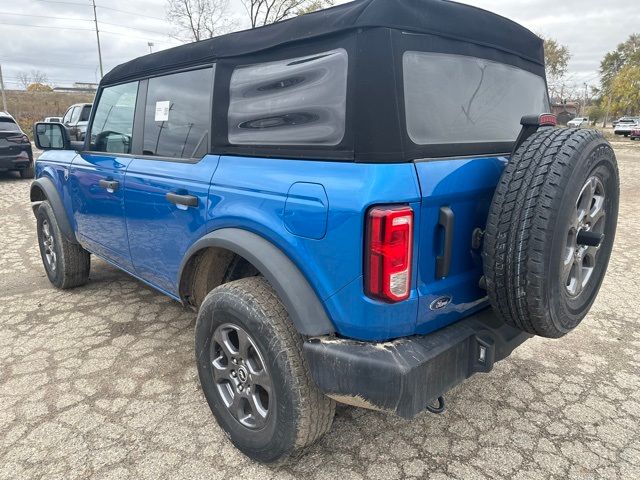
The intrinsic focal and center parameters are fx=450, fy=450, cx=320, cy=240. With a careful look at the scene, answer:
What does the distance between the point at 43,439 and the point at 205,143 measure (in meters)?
1.74

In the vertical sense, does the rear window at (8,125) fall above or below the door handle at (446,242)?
above

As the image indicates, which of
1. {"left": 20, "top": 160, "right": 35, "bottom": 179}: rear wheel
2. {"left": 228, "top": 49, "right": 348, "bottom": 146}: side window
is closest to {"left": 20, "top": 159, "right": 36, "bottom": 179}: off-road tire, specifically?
{"left": 20, "top": 160, "right": 35, "bottom": 179}: rear wheel

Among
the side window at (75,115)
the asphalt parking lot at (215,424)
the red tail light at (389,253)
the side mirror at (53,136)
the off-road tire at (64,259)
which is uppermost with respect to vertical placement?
the side window at (75,115)

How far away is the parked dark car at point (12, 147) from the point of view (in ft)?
35.4

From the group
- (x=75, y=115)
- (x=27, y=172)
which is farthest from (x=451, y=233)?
(x=75, y=115)

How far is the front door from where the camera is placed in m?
3.09

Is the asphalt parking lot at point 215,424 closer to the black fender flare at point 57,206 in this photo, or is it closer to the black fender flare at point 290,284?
the black fender flare at point 57,206

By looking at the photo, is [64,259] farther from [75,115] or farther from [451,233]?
[75,115]

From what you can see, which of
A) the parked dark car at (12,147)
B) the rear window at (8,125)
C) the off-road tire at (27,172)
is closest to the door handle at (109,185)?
the parked dark car at (12,147)

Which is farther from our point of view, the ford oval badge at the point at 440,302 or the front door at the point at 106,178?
the front door at the point at 106,178

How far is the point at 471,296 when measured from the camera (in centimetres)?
200

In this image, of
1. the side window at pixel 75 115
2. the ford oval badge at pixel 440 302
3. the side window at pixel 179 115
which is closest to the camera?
the ford oval badge at pixel 440 302

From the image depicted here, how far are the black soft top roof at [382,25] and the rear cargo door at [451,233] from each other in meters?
0.55

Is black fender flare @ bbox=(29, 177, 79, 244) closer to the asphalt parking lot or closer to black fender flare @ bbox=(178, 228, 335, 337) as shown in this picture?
the asphalt parking lot
